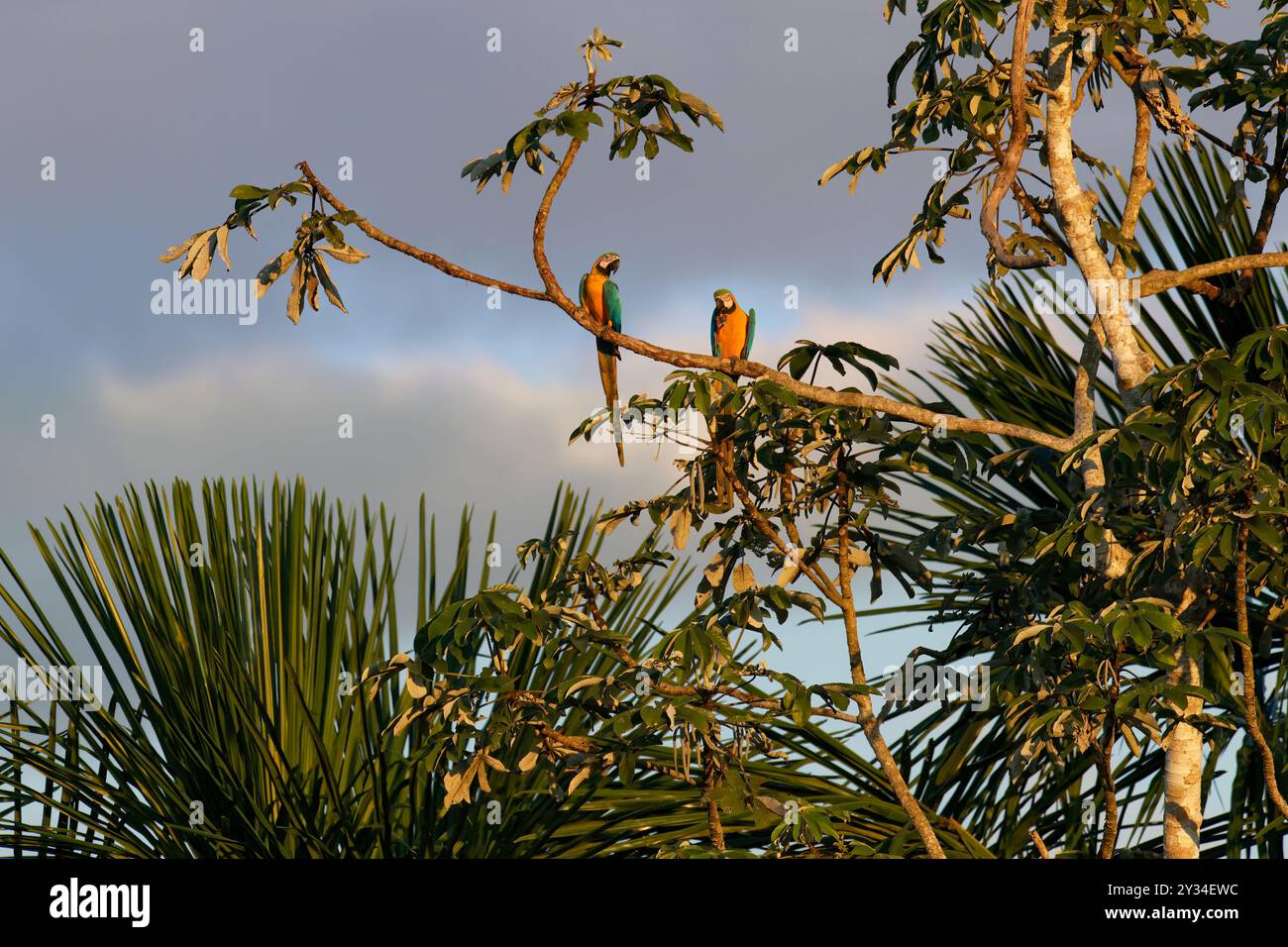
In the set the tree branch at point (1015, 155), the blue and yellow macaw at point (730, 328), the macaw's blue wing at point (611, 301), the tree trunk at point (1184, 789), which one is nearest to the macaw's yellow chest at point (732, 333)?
the blue and yellow macaw at point (730, 328)

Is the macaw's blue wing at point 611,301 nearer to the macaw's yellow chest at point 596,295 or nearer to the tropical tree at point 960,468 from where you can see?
the macaw's yellow chest at point 596,295

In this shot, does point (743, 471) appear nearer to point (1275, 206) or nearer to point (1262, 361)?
point (1262, 361)

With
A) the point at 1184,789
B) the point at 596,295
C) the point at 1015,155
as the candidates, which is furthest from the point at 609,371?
the point at 1184,789

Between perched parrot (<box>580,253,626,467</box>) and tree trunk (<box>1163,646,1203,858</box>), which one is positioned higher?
perched parrot (<box>580,253,626,467</box>)

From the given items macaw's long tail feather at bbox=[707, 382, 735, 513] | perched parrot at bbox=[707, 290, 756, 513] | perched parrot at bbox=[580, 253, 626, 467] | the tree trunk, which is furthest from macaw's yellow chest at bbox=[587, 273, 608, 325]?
the tree trunk

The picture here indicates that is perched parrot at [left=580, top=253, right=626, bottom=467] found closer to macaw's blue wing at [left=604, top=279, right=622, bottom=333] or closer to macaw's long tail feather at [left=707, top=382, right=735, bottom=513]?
macaw's blue wing at [left=604, top=279, right=622, bottom=333]

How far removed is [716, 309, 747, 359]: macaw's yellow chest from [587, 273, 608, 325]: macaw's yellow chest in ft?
0.99

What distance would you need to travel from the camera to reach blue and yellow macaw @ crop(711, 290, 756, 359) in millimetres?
3248

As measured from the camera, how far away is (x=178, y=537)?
13.3 feet

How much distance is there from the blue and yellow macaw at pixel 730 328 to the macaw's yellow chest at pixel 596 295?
0.29 metres

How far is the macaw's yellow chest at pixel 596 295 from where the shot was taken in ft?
10.8
